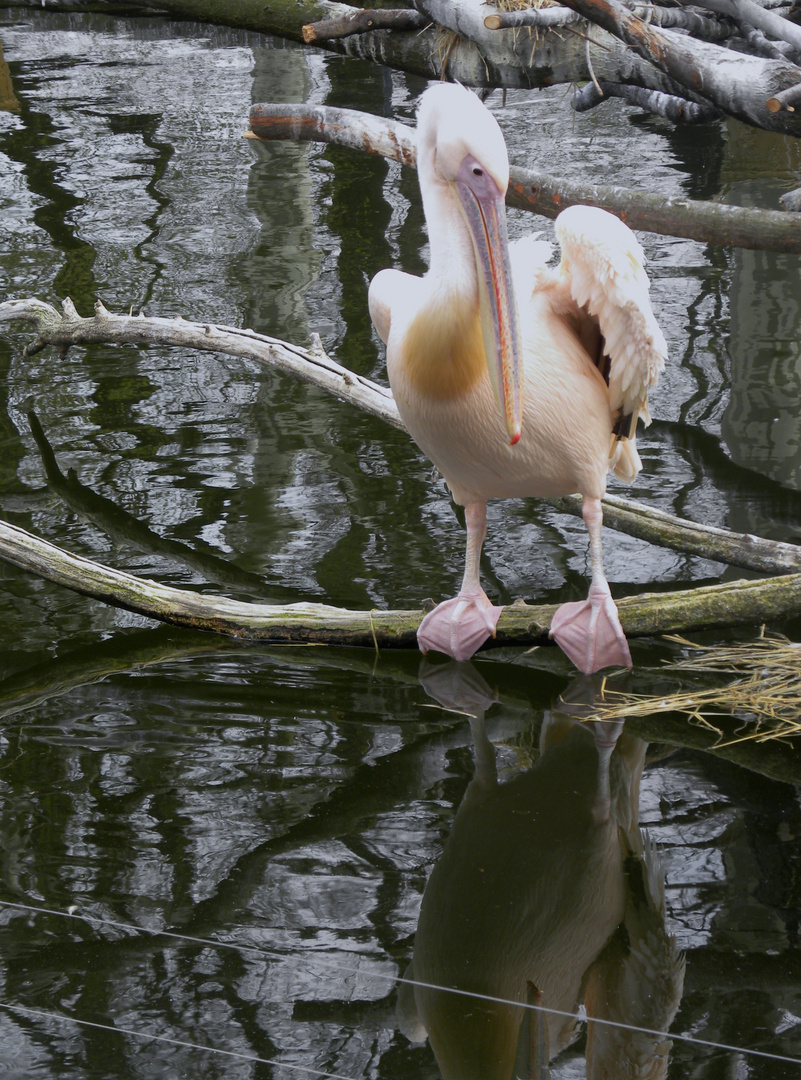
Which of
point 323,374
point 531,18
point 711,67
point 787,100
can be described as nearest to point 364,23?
point 531,18

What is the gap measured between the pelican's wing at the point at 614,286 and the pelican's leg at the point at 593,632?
44 centimetres

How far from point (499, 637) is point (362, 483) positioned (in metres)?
1.02

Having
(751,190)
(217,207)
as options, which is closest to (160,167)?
(217,207)

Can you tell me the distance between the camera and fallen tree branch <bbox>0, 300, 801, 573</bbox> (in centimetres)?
254

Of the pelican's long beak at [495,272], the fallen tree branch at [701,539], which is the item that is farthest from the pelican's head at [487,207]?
the fallen tree branch at [701,539]

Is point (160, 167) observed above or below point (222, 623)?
above

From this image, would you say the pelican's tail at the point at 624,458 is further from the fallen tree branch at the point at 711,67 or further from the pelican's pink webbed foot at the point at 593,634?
the fallen tree branch at the point at 711,67

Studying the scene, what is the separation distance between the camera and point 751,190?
573 centimetres

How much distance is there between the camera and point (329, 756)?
7.13ft

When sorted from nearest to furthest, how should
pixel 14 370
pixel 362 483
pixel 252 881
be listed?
pixel 252 881, pixel 362 483, pixel 14 370

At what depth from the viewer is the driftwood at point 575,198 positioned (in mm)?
3705

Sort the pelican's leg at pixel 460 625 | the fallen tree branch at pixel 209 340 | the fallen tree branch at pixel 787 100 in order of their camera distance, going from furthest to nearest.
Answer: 1. the fallen tree branch at pixel 787 100
2. the fallen tree branch at pixel 209 340
3. the pelican's leg at pixel 460 625

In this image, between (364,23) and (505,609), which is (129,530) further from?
(364,23)

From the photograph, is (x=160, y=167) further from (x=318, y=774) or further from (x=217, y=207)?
(x=318, y=774)
